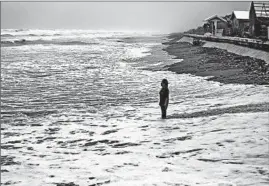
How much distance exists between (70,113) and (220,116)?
5.86 meters

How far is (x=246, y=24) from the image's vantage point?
63844 millimetres

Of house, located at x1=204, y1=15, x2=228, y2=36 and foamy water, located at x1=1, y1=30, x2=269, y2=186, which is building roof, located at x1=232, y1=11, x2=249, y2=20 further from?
foamy water, located at x1=1, y1=30, x2=269, y2=186

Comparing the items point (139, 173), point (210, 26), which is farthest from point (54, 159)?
point (210, 26)

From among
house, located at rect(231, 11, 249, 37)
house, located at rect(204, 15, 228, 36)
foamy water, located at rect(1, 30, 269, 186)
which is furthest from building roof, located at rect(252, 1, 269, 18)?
foamy water, located at rect(1, 30, 269, 186)

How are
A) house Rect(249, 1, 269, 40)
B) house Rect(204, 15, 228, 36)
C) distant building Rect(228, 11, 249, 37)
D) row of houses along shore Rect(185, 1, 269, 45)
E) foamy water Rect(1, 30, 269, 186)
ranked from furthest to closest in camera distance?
1. house Rect(204, 15, 228, 36)
2. distant building Rect(228, 11, 249, 37)
3. row of houses along shore Rect(185, 1, 269, 45)
4. house Rect(249, 1, 269, 40)
5. foamy water Rect(1, 30, 269, 186)

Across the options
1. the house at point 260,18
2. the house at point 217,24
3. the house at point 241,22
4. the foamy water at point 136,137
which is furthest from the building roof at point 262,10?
the foamy water at point 136,137

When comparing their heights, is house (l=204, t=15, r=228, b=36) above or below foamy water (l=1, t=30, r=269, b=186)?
above

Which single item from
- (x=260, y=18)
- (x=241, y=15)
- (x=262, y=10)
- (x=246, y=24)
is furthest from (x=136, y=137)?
(x=241, y=15)

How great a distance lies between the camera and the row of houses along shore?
50906 millimetres

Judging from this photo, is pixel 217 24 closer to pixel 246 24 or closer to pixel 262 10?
pixel 246 24

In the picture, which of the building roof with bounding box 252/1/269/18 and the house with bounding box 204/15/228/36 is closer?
the building roof with bounding box 252/1/269/18

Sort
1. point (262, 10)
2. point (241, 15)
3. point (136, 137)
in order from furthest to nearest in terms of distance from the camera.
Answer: point (241, 15), point (262, 10), point (136, 137)

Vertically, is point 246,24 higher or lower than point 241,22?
lower

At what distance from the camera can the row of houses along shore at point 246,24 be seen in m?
50.9
